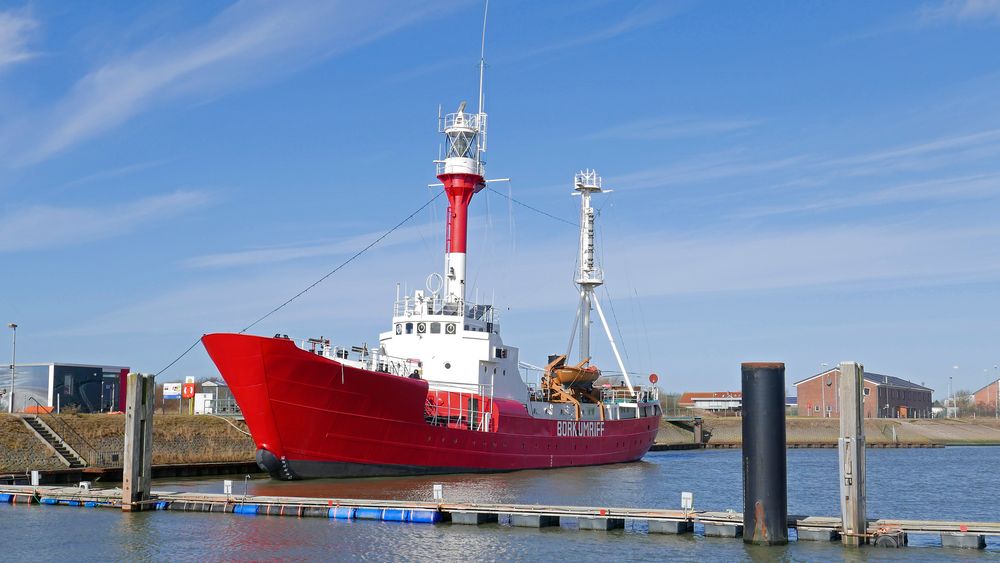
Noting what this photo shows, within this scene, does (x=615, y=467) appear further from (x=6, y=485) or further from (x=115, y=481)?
(x=6, y=485)

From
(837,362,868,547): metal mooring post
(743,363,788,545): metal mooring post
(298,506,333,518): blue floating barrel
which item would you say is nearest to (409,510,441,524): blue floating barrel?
(298,506,333,518): blue floating barrel

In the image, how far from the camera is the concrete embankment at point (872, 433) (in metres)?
89.4

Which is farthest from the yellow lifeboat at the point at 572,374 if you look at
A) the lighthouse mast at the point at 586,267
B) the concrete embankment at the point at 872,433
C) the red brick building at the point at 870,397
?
the red brick building at the point at 870,397

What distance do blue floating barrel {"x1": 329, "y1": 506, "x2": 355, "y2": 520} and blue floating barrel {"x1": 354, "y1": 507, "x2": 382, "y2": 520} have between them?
0.42 feet

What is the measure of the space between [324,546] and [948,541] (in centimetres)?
1342

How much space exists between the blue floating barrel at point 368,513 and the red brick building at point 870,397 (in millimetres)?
87634

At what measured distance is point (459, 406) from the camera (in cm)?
3762

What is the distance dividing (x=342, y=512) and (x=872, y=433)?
83133 mm

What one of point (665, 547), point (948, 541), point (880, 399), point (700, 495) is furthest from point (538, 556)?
point (880, 399)

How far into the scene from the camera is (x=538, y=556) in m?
20.9

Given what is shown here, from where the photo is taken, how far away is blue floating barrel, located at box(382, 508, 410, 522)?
24.7 meters

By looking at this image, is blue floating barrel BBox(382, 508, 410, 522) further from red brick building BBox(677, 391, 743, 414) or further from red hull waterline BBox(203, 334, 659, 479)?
red brick building BBox(677, 391, 743, 414)

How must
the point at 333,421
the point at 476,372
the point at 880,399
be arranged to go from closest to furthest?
1. the point at 333,421
2. the point at 476,372
3. the point at 880,399

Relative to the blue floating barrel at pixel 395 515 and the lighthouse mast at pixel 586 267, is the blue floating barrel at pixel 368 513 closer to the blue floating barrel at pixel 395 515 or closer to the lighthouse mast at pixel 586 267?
the blue floating barrel at pixel 395 515
